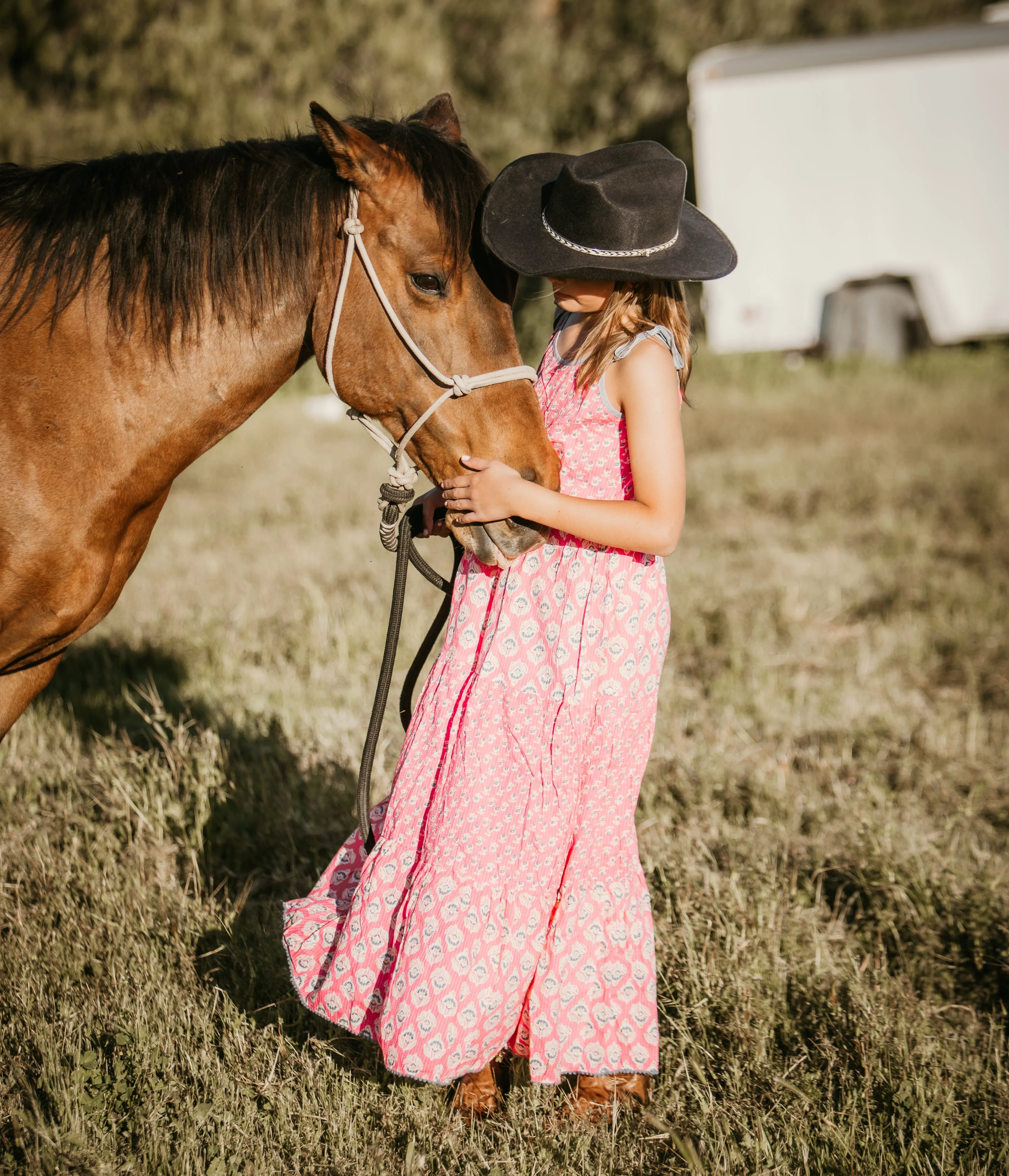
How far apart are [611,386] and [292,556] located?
424cm

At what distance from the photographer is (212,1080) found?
6.63ft

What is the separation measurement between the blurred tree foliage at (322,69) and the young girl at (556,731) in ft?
34.9

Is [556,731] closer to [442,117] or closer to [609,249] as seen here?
[609,249]

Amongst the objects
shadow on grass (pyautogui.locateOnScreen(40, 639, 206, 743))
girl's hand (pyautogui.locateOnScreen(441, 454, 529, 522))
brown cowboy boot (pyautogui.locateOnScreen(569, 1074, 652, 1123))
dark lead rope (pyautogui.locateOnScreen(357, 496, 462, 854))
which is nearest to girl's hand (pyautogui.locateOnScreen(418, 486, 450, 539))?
dark lead rope (pyautogui.locateOnScreen(357, 496, 462, 854))

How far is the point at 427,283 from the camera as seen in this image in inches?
76.9

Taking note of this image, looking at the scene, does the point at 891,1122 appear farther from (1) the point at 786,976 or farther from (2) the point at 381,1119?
(2) the point at 381,1119

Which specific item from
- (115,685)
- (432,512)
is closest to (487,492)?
(432,512)

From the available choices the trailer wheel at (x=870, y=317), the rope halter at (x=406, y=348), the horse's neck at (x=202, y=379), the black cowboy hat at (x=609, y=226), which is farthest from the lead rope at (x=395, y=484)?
the trailer wheel at (x=870, y=317)

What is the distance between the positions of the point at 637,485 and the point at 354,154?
85 cm

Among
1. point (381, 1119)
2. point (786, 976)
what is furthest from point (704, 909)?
point (381, 1119)

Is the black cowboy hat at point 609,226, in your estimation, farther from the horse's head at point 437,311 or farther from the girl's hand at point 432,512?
the girl's hand at point 432,512

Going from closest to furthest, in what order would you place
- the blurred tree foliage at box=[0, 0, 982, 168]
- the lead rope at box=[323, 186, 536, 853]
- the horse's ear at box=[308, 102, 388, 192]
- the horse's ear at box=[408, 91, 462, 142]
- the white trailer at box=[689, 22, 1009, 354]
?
the horse's ear at box=[308, 102, 388, 192], the lead rope at box=[323, 186, 536, 853], the horse's ear at box=[408, 91, 462, 142], the white trailer at box=[689, 22, 1009, 354], the blurred tree foliage at box=[0, 0, 982, 168]

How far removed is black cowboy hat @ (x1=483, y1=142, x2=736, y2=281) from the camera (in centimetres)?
185

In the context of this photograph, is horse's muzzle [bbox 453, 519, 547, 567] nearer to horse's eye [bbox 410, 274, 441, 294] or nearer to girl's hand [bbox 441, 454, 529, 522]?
girl's hand [bbox 441, 454, 529, 522]
